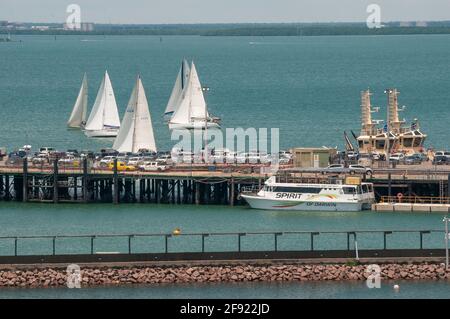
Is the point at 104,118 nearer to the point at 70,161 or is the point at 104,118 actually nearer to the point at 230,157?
the point at 70,161

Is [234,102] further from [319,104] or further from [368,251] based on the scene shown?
[368,251]

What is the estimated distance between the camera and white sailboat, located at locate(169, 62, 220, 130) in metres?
136

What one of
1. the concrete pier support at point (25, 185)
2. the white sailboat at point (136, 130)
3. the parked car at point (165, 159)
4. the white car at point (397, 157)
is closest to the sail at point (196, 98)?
the white sailboat at point (136, 130)

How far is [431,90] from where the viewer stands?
184m

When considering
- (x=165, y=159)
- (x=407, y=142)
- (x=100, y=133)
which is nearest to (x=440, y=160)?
(x=407, y=142)

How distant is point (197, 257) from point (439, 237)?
576 inches

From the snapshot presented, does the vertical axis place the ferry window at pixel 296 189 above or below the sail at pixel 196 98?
below

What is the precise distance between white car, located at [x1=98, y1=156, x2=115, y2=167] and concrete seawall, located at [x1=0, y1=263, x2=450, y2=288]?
29647mm

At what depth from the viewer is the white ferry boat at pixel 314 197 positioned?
322 ft

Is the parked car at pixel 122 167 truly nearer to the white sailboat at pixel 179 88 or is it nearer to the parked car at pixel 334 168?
the parked car at pixel 334 168

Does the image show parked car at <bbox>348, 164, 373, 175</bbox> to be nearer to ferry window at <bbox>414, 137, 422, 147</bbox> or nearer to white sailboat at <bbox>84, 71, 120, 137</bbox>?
ferry window at <bbox>414, 137, 422, 147</bbox>

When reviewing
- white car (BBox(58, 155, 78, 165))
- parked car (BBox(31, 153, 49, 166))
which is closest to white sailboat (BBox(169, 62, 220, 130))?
parked car (BBox(31, 153, 49, 166))

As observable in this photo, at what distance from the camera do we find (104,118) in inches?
5305

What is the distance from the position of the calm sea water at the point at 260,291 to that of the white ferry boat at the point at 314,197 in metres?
22.9
